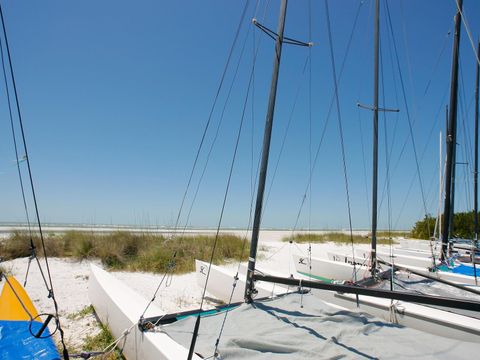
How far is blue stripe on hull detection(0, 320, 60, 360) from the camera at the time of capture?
2.18 meters

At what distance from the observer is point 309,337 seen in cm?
216

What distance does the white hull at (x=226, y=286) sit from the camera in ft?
12.8

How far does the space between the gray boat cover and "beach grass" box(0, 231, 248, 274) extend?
148 inches

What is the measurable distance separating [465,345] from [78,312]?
15.8ft

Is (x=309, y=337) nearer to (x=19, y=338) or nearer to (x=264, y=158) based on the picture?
(x=264, y=158)

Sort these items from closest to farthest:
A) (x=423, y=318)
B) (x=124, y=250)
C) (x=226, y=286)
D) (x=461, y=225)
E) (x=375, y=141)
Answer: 1. (x=423, y=318)
2. (x=226, y=286)
3. (x=375, y=141)
4. (x=124, y=250)
5. (x=461, y=225)

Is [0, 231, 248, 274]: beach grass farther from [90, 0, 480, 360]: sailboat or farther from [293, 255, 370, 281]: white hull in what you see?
[90, 0, 480, 360]: sailboat

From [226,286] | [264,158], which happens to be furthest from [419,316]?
[226,286]

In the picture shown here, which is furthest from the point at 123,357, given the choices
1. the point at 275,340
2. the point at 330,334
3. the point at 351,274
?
the point at 351,274

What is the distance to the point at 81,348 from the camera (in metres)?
3.04

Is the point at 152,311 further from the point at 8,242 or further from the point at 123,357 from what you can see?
the point at 8,242

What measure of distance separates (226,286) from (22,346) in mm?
2881

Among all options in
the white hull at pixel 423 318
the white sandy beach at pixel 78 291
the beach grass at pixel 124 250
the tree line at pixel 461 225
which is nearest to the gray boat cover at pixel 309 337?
the white hull at pixel 423 318

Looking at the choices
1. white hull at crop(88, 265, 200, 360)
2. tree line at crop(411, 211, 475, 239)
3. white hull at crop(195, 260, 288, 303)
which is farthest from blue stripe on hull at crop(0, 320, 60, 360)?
tree line at crop(411, 211, 475, 239)
